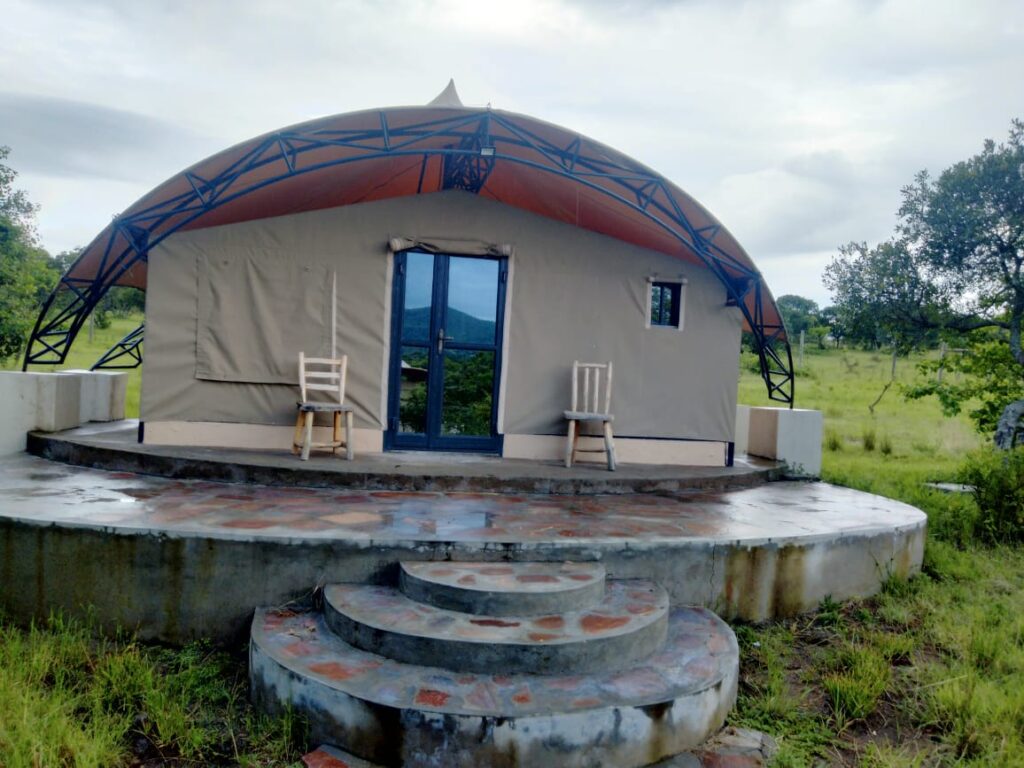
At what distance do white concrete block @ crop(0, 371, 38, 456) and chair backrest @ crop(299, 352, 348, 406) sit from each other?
7.85 feet

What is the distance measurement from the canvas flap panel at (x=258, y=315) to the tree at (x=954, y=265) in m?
6.10

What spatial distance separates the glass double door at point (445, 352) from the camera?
6438 millimetres

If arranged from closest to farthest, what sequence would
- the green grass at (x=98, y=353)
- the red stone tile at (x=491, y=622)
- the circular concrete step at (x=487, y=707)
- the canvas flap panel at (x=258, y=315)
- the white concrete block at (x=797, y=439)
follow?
the circular concrete step at (x=487, y=707), the red stone tile at (x=491, y=622), the canvas flap panel at (x=258, y=315), the white concrete block at (x=797, y=439), the green grass at (x=98, y=353)

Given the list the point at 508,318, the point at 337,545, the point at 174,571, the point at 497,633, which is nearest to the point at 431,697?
the point at 497,633

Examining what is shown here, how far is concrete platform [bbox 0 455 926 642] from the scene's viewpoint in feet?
11.2

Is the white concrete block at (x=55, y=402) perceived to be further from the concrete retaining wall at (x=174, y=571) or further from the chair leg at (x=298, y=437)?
the concrete retaining wall at (x=174, y=571)

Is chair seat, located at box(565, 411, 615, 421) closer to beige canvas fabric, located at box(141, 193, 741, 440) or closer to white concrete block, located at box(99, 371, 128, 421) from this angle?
beige canvas fabric, located at box(141, 193, 741, 440)

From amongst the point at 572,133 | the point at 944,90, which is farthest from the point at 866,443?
the point at 572,133

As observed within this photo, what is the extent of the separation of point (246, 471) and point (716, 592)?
339 cm

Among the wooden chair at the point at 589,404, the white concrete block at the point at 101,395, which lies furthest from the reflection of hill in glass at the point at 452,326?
the white concrete block at the point at 101,395

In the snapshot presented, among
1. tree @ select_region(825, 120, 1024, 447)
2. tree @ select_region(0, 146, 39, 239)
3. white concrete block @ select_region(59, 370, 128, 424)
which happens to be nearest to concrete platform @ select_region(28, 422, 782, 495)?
white concrete block @ select_region(59, 370, 128, 424)

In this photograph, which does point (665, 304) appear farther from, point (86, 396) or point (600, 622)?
point (86, 396)

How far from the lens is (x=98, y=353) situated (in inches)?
771

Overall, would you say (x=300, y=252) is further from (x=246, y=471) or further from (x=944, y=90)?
(x=944, y=90)
